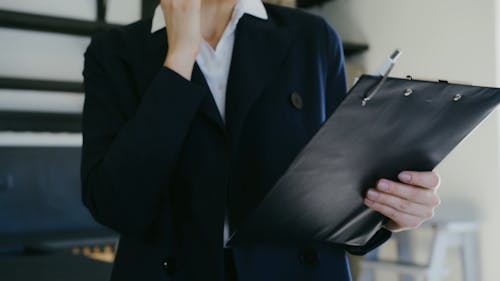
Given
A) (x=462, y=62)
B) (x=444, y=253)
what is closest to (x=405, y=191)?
(x=444, y=253)

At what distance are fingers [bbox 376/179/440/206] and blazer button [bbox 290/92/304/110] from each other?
0.16 meters

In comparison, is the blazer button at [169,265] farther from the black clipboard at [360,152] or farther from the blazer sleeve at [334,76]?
the blazer sleeve at [334,76]

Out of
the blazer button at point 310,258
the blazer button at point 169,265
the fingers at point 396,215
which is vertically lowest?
the blazer button at point 169,265

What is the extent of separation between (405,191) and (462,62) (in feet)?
8.72

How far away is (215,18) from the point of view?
92 centimetres

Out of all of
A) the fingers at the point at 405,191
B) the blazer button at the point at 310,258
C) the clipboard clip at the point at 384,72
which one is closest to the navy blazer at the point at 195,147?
the blazer button at the point at 310,258

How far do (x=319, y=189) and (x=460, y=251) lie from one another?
2.66 m

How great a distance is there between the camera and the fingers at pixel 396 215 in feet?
2.51

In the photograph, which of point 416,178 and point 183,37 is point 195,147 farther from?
point 416,178

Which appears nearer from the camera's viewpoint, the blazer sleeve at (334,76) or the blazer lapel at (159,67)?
the blazer lapel at (159,67)

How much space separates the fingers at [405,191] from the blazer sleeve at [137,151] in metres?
0.26

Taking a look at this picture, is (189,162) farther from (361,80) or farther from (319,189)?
(361,80)

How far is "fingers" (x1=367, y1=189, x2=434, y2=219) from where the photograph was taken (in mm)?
755

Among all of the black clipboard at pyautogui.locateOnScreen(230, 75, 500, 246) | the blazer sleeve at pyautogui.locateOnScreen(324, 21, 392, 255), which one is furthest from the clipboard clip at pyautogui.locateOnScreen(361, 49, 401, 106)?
the blazer sleeve at pyautogui.locateOnScreen(324, 21, 392, 255)
